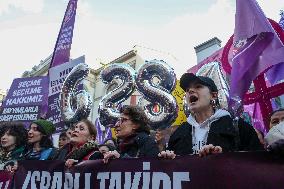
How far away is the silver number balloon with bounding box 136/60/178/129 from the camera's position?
4.20m

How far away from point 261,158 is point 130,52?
21926 mm

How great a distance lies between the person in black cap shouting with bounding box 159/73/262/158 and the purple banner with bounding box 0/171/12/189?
1.62m

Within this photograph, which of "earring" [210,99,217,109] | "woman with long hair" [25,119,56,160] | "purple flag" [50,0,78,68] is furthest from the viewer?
"purple flag" [50,0,78,68]

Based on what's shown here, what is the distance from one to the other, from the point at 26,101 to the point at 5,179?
283 cm

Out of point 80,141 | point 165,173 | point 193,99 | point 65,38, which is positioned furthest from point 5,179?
point 65,38

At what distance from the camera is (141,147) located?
2951 mm

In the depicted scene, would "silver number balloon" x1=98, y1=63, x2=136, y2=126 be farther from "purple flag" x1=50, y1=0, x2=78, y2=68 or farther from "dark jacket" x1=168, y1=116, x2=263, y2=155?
"dark jacket" x1=168, y1=116, x2=263, y2=155

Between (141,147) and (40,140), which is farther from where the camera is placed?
(40,140)

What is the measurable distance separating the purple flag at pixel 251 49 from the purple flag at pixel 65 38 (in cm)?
380

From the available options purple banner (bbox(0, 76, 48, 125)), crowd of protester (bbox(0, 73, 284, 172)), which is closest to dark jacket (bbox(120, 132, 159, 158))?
crowd of protester (bbox(0, 73, 284, 172))

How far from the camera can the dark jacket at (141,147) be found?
287cm

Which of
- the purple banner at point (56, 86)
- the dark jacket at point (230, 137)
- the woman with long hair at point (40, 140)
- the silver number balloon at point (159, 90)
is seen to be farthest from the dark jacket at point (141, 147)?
the purple banner at point (56, 86)

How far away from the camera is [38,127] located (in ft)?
13.8

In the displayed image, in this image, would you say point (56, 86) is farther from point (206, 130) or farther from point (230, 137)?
point (230, 137)
